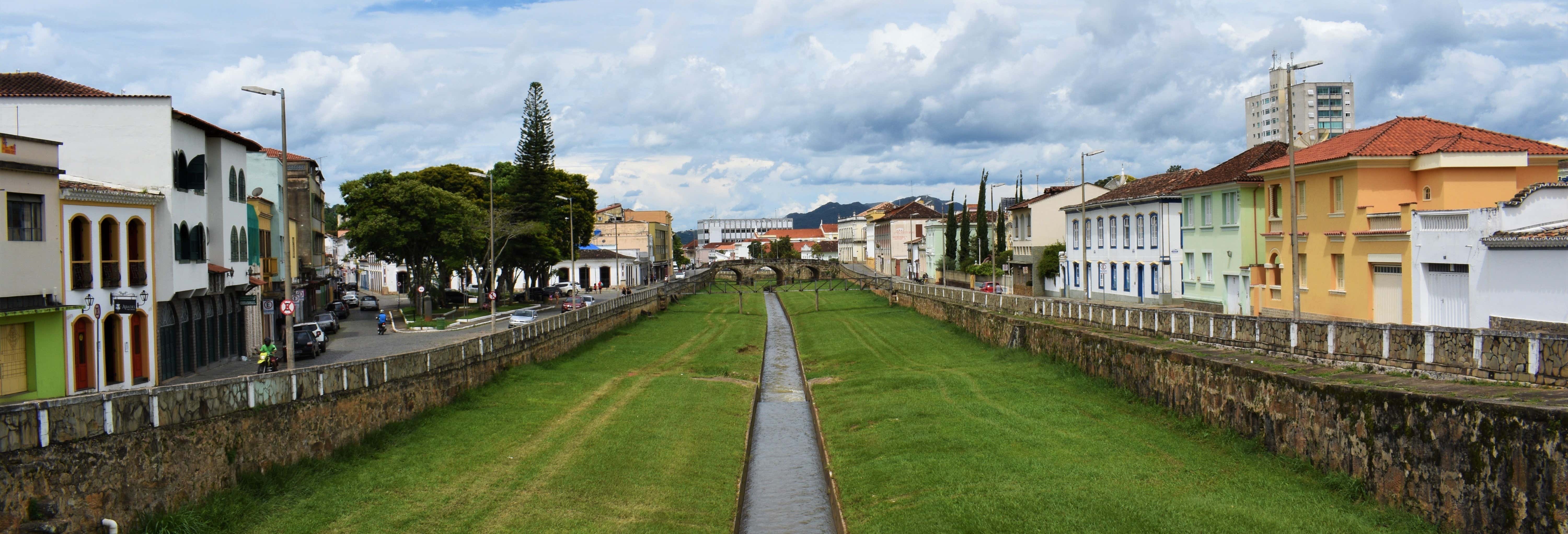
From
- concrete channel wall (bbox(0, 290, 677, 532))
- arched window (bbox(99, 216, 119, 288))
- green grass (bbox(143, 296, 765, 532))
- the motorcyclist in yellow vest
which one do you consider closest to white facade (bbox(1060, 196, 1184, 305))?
green grass (bbox(143, 296, 765, 532))

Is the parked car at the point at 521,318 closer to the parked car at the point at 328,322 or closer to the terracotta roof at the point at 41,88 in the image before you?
the parked car at the point at 328,322

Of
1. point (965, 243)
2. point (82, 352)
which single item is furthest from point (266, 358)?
point (965, 243)

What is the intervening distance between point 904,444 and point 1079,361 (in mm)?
8856

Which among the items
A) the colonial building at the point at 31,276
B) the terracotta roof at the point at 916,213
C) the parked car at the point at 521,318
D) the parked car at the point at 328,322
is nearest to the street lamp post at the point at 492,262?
the parked car at the point at 521,318

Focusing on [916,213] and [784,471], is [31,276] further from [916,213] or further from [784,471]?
[916,213]

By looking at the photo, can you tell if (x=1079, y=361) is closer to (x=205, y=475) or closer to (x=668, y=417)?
(x=668, y=417)

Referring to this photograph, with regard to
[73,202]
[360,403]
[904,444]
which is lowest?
[904,444]

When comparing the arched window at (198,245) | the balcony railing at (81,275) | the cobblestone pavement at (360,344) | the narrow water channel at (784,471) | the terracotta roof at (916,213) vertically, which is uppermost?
the terracotta roof at (916,213)

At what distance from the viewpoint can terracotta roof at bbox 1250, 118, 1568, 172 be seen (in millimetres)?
27578

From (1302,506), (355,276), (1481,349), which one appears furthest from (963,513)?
(355,276)

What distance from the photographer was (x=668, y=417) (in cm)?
2583

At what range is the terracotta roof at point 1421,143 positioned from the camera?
27578 mm

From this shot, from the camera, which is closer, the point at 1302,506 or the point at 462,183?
the point at 1302,506

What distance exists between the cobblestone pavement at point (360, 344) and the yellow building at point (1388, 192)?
78.4 feet
